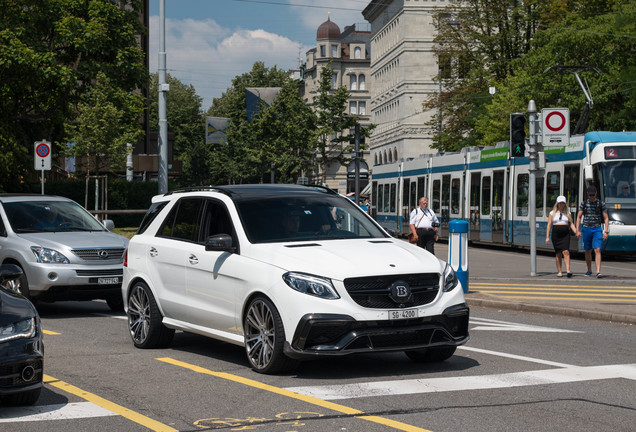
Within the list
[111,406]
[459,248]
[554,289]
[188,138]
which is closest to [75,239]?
[459,248]

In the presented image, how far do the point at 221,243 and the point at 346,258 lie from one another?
1.30 meters

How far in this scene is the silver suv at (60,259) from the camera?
14.1 meters

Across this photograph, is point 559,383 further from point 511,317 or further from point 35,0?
point 35,0

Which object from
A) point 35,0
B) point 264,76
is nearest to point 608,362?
point 35,0

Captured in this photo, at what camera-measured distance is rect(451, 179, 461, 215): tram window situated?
3834cm

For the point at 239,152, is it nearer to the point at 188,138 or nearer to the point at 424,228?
the point at 188,138

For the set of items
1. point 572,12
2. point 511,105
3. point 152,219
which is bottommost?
point 152,219

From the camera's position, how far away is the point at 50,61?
32156 mm

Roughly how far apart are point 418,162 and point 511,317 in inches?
1122

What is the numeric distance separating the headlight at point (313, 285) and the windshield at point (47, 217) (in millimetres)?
7684

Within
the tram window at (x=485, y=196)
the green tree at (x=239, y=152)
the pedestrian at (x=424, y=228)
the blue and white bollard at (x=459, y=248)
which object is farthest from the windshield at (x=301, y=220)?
the green tree at (x=239, y=152)

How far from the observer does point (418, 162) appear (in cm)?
4259

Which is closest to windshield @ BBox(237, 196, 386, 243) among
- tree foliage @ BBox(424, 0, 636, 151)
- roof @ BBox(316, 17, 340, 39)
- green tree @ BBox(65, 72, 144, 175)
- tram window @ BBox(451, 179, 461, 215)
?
tram window @ BBox(451, 179, 461, 215)

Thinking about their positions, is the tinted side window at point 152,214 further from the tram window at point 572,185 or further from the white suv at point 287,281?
the tram window at point 572,185
